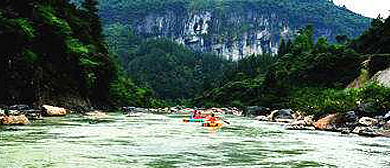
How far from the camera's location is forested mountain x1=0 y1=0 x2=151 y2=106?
107 feet

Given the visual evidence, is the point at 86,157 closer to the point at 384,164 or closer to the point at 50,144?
the point at 50,144

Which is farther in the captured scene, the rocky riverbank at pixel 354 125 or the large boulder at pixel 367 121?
the large boulder at pixel 367 121

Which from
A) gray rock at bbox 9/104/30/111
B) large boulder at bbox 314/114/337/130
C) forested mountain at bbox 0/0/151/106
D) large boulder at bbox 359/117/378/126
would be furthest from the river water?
forested mountain at bbox 0/0/151/106

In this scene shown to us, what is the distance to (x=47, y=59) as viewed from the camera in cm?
4178

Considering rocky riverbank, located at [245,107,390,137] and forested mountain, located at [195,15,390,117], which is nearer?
rocky riverbank, located at [245,107,390,137]

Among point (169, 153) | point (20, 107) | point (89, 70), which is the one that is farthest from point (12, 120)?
point (89, 70)

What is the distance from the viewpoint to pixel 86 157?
1237 cm

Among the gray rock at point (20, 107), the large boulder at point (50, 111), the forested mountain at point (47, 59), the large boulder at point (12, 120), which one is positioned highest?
the forested mountain at point (47, 59)

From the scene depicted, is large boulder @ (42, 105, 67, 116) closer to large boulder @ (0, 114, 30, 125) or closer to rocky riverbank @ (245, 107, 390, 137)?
large boulder @ (0, 114, 30, 125)

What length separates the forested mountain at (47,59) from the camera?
3272 cm

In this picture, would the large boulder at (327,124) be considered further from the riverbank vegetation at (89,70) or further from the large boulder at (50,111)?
the large boulder at (50,111)

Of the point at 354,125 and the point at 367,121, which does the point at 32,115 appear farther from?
the point at 367,121

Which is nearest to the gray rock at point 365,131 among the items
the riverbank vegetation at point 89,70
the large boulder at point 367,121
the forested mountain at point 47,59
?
the large boulder at point 367,121

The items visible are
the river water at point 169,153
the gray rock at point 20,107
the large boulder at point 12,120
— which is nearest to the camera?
the river water at point 169,153
